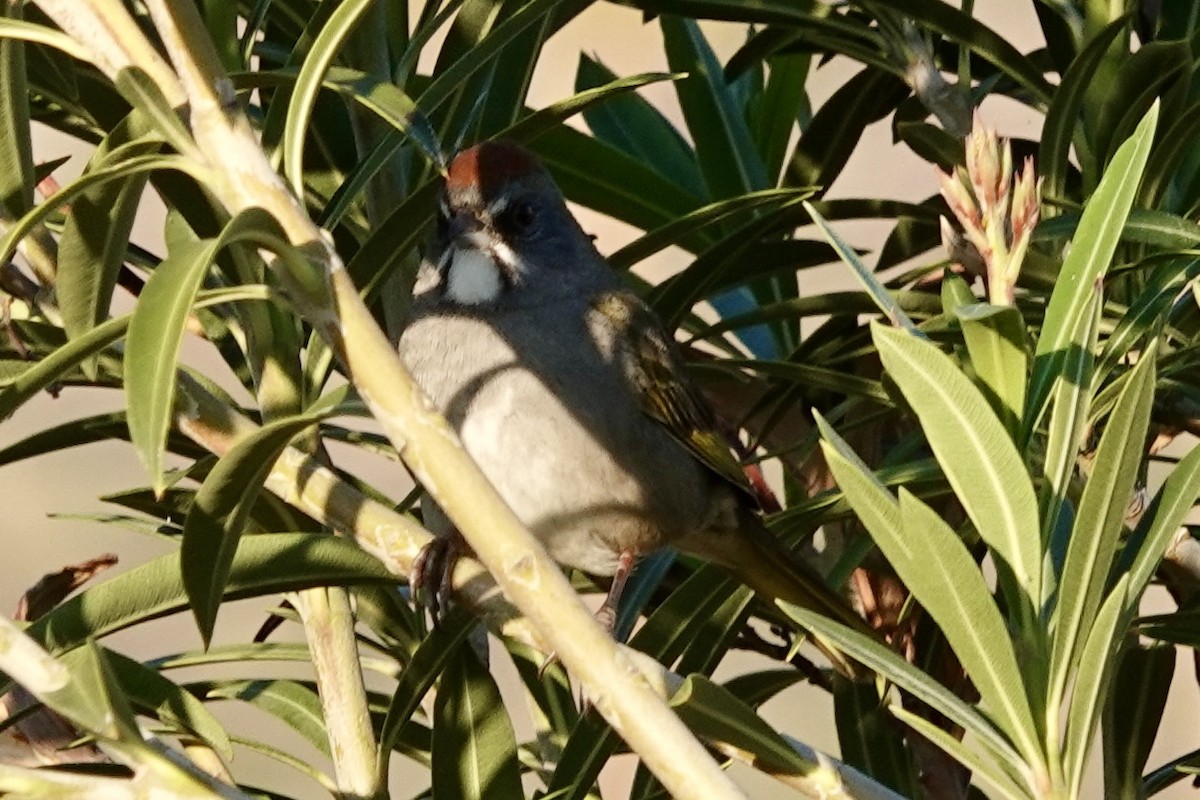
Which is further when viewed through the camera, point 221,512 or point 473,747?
point 473,747

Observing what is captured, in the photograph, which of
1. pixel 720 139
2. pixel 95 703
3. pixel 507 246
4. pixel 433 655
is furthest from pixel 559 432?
pixel 95 703

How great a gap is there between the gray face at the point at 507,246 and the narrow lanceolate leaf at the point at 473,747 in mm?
884

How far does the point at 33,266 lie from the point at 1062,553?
1083mm

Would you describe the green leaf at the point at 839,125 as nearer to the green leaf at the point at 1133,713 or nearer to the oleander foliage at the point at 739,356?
the oleander foliage at the point at 739,356

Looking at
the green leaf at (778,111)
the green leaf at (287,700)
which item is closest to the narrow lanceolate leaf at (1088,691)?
the green leaf at (287,700)

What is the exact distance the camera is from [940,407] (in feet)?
4.45

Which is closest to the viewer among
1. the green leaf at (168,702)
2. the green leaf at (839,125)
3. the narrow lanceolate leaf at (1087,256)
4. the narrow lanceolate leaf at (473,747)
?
the narrow lanceolate leaf at (1087,256)

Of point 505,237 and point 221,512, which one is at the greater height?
point 505,237

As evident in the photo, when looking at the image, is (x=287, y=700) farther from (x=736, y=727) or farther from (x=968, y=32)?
(x=968, y=32)

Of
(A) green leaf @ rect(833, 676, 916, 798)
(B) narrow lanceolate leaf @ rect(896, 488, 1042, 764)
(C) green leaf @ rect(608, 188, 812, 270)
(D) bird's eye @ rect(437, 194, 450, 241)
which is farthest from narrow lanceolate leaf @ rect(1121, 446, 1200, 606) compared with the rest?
(D) bird's eye @ rect(437, 194, 450, 241)

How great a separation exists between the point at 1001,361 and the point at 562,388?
1264 millimetres

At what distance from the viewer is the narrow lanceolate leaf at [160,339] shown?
117 centimetres

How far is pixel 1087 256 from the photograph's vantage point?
55.7 inches

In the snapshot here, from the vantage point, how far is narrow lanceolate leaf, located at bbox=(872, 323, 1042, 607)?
1342mm
